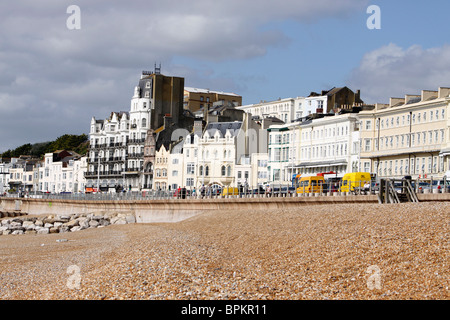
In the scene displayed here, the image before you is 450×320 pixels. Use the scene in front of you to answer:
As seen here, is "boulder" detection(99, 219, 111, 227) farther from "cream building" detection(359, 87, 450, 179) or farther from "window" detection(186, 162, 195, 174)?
"window" detection(186, 162, 195, 174)

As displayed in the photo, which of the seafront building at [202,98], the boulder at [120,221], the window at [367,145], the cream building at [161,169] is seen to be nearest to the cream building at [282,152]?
the window at [367,145]

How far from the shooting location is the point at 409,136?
80938mm

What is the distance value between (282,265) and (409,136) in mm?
58381

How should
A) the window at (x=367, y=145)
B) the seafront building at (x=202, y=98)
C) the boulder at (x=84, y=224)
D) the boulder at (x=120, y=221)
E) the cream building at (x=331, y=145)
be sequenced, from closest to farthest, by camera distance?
Result: the boulder at (x=84, y=224) < the boulder at (x=120, y=221) < the window at (x=367, y=145) < the cream building at (x=331, y=145) < the seafront building at (x=202, y=98)

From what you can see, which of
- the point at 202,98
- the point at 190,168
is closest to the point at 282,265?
the point at 190,168

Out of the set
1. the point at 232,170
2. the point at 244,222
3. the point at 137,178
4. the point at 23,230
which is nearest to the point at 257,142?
the point at 232,170

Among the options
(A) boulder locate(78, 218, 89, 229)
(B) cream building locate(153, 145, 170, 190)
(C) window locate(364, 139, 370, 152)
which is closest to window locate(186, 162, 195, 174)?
(B) cream building locate(153, 145, 170, 190)

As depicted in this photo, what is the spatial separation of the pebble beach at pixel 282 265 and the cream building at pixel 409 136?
3991 centimetres

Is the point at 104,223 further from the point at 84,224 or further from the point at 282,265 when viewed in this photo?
the point at 282,265

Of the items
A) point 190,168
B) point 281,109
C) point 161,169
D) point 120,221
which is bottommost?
point 120,221

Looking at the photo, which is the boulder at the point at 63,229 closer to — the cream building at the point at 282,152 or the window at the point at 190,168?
the cream building at the point at 282,152

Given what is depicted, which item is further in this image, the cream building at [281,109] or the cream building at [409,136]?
the cream building at [281,109]

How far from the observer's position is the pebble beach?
20.4 m

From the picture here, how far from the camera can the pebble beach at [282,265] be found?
20438 millimetres
